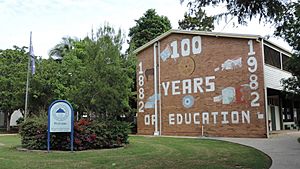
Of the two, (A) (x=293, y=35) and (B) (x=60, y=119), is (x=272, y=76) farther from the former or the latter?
(B) (x=60, y=119)

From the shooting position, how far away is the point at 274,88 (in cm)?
2481

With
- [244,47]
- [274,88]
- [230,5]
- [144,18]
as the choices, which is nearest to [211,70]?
[244,47]

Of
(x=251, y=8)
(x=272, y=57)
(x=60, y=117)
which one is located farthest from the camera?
(x=272, y=57)

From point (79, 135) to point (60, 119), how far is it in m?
1.13

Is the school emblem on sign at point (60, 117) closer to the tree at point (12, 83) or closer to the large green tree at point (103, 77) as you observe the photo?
the large green tree at point (103, 77)

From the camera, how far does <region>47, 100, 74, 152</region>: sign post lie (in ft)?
48.0

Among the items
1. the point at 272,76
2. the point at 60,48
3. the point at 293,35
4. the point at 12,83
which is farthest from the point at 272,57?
the point at 60,48

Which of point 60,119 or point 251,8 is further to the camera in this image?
Result: point 60,119

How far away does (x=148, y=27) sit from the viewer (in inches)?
1799

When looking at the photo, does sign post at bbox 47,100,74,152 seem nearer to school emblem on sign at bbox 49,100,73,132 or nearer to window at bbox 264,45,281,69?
school emblem on sign at bbox 49,100,73,132

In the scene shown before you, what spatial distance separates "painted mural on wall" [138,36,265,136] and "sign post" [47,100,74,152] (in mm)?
12528

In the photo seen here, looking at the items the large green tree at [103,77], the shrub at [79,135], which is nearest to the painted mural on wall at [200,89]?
the large green tree at [103,77]

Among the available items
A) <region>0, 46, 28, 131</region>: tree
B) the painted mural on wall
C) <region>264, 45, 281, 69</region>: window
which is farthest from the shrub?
<region>0, 46, 28, 131</region>: tree

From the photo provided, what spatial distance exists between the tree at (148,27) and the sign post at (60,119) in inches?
1144
